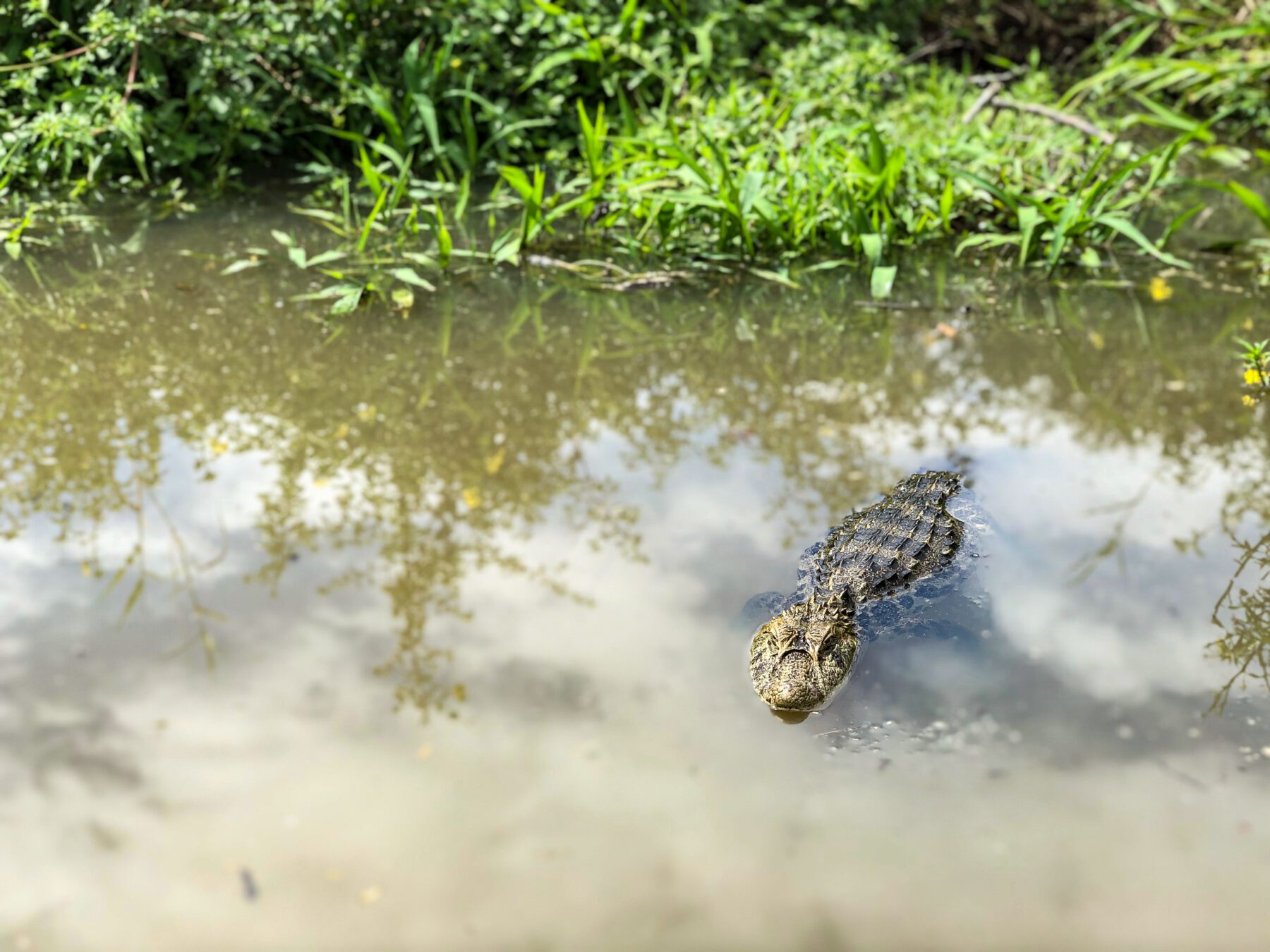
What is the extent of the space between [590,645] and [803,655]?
55 cm

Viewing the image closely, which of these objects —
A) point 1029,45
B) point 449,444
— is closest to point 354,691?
point 449,444

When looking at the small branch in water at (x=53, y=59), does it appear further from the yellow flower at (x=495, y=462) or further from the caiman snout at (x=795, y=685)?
the caiman snout at (x=795, y=685)

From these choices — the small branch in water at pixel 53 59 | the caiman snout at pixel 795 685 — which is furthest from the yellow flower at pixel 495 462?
the small branch in water at pixel 53 59

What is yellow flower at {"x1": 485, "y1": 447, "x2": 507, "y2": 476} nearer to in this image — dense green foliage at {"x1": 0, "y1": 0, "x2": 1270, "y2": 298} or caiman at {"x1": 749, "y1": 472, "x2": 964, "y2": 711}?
caiman at {"x1": 749, "y1": 472, "x2": 964, "y2": 711}

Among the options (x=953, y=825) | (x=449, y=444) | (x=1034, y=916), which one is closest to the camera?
(x=1034, y=916)

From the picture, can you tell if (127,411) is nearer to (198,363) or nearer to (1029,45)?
(198,363)

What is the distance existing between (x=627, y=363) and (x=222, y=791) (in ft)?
7.87

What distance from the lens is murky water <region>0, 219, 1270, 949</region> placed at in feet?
6.47

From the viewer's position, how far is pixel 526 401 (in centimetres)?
369

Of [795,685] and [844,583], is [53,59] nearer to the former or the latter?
[844,583]

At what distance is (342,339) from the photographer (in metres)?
4.04

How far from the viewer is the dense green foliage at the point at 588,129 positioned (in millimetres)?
4809

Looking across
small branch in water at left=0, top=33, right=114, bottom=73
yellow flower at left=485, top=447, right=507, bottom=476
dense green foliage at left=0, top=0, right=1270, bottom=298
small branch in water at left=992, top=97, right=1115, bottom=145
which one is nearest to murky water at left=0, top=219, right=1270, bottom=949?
yellow flower at left=485, top=447, right=507, bottom=476

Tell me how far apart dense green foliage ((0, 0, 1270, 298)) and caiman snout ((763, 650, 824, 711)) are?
266 cm
